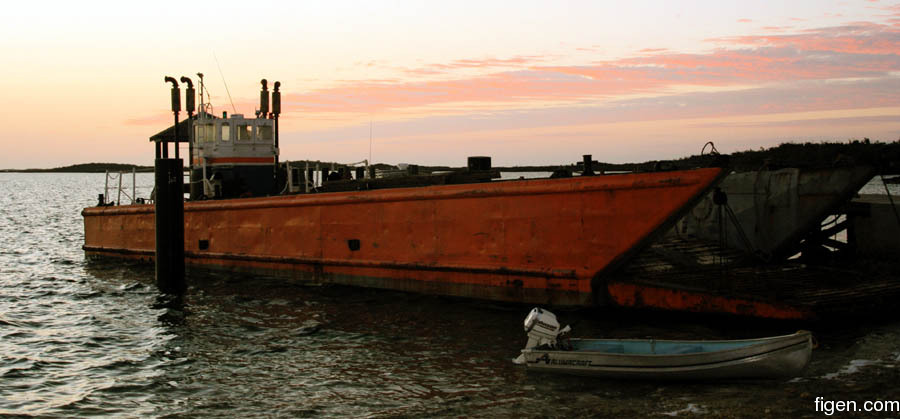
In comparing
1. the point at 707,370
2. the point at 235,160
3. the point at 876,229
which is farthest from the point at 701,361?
the point at 235,160

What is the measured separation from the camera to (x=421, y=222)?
13906 mm

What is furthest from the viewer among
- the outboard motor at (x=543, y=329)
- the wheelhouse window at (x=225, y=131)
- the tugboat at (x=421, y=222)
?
the wheelhouse window at (x=225, y=131)

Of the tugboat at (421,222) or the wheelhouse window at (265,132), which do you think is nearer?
the tugboat at (421,222)

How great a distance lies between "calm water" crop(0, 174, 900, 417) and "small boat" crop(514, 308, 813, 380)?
0.17 meters

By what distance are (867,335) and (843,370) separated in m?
2.01

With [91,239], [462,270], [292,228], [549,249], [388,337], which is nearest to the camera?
[388,337]

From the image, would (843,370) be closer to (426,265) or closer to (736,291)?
(736,291)

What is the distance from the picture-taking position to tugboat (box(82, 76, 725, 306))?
1166 cm

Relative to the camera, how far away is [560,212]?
39.9ft

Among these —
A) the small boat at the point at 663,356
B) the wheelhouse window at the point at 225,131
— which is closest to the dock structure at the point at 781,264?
the small boat at the point at 663,356

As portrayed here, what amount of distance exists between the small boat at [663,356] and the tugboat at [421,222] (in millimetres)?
2684

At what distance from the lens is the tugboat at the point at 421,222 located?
38.3 ft

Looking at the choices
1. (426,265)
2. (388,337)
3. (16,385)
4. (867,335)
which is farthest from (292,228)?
(867,335)

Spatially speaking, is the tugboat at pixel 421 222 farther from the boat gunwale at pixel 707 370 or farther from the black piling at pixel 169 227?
the boat gunwale at pixel 707 370
